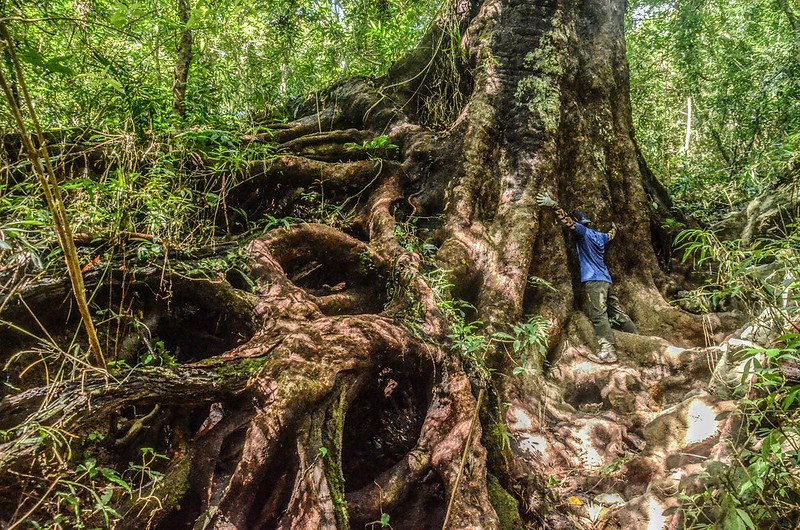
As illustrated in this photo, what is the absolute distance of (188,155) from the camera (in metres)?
3.45

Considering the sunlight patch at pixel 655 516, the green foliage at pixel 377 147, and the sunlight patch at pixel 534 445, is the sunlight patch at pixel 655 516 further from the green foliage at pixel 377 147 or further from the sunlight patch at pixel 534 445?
the green foliage at pixel 377 147

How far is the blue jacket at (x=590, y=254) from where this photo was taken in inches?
180

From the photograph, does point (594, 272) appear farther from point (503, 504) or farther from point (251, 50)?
point (251, 50)

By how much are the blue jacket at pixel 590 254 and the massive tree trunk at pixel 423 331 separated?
5.1 inches

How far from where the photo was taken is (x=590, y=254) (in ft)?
15.1

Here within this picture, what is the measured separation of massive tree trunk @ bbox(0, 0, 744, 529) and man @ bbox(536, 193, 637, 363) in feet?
0.42

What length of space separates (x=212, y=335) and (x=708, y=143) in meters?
11.5

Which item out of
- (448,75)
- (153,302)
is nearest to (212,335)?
(153,302)

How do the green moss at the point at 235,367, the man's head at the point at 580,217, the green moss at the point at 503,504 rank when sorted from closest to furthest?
the green moss at the point at 235,367 → the green moss at the point at 503,504 → the man's head at the point at 580,217

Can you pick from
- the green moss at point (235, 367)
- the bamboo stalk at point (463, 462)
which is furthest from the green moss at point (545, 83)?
the green moss at point (235, 367)

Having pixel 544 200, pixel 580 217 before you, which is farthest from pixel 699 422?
pixel 580 217

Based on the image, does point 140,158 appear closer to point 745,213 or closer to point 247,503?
point 247,503

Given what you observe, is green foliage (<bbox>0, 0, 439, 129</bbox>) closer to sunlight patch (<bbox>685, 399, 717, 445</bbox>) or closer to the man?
the man

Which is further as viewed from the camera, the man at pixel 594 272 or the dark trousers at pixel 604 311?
the man at pixel 594 272
